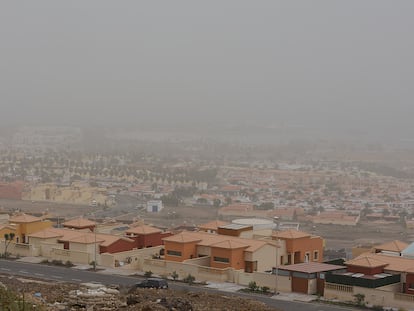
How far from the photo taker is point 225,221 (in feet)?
232

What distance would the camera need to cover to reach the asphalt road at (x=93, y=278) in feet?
106

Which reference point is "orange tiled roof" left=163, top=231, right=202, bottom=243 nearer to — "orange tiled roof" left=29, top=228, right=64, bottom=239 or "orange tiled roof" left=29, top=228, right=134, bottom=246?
"orange tiled roof" left=29, top=228, right=134, bottom=246

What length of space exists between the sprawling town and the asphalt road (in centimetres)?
135

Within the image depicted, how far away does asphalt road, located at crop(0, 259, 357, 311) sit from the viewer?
32287 mm

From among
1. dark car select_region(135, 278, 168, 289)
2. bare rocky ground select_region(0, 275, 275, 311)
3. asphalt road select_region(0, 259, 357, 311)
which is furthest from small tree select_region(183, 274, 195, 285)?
bare rocky ground select_region(0, 275, 275, 311)

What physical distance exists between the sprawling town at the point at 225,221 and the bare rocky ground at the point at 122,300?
6516 mm

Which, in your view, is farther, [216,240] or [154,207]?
[154,207]

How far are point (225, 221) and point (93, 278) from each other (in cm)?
3394

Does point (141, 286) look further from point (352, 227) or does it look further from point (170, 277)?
point (352, 227)

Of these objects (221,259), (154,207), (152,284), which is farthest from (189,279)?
(154,207)

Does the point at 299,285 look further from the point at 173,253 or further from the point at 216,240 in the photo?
the point at 173,253

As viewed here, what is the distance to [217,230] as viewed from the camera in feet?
156

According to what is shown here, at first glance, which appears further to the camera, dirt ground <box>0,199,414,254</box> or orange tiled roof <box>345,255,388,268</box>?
dirt ground <box>0,199,414,254</box>

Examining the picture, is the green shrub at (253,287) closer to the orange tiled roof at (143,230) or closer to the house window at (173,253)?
the house window at (173,253)
